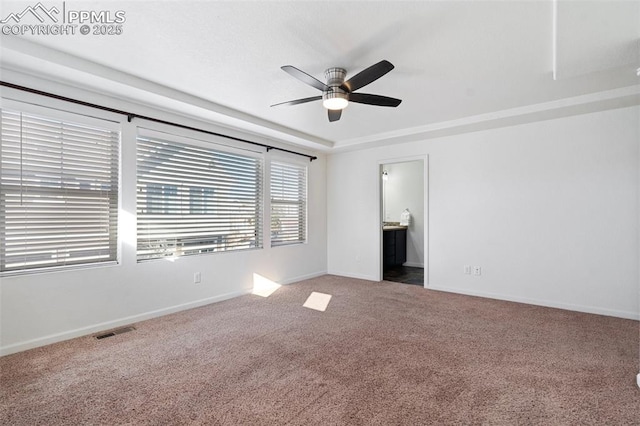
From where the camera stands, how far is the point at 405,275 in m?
6.08

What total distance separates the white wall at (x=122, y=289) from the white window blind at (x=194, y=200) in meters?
0.14

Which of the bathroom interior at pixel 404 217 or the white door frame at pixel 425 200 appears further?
the bathroom interior at pixel 404 217

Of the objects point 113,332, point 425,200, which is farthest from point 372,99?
point 113,332

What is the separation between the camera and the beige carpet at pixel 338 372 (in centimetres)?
182

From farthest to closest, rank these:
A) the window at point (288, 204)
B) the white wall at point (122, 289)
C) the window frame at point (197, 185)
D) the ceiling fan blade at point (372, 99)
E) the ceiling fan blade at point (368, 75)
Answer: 1. the window at point (288, 204)
2. the window frame at point (197, 185)
3. the ceiling fan blade at point (372, 99)
4. the white wall at point (122, 289)
5. the ceiling fan blade at point (368, 75)

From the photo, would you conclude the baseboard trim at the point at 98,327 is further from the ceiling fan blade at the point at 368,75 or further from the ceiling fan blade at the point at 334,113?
the ceiling fan blade at the point at 368,75

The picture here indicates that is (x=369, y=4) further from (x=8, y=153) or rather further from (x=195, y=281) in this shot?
(x=195, y=281)

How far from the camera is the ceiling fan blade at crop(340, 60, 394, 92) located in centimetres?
222

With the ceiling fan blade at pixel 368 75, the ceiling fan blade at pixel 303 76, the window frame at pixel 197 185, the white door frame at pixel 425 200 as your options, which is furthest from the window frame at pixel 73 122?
the white door frame at pixel 425 200

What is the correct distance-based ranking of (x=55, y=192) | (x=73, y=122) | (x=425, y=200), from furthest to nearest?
(x=425, y=200) < (x=73, y=122) < (x=55, y=192)

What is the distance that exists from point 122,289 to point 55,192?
1139mm

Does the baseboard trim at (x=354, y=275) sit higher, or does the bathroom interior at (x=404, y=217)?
the bathroom interior at (x=404, y=217)

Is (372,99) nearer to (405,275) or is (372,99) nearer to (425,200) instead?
(425,200)

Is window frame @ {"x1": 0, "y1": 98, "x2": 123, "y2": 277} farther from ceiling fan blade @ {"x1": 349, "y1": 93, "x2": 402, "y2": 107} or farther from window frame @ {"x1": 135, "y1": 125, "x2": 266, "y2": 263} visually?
ceiling fan blade @ {"x1": 349, "y1": 93, "x2": 402, "y2": 107}
